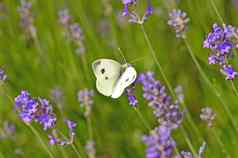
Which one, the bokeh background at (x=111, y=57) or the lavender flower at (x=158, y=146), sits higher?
the bokeh background at (x=111, y=57)

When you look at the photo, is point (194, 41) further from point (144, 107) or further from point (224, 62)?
point (224, 62)

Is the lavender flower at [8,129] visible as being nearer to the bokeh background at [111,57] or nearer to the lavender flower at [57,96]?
the bokeh background at [111,57]

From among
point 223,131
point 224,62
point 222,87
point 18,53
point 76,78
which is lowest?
point 224,62

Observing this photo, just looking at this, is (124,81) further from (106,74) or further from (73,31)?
(73,31)

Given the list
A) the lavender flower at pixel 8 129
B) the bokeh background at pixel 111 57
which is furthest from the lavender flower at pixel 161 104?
the lavender flower at pixel 8 129

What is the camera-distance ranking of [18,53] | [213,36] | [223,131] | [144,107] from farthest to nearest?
1. [18,53]
2. [144,107]
3. [223,131]
4. [213,36]

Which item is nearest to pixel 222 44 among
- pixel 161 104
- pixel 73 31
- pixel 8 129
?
pixel 161 104

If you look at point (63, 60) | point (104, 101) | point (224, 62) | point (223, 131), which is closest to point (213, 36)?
point (224, 62)
